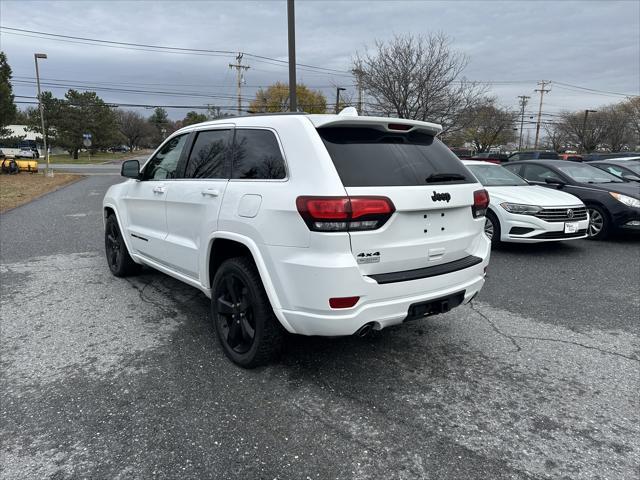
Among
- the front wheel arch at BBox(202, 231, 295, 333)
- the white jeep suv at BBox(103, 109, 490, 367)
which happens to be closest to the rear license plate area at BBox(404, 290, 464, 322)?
the white jeep suv at BBox(103, 109, 490, 367)

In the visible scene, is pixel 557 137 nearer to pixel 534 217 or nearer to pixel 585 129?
pixel 585 129

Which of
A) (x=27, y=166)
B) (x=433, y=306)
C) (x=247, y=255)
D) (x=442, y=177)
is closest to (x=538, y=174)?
(x=442, y=177)

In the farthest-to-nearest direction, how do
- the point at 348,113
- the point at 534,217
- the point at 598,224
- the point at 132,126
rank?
the point at 132,126, the point at 598,224, the point at 534,217, the point at 348,113

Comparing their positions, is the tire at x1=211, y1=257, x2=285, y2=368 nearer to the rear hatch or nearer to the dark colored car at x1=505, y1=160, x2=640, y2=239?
the rear hatch

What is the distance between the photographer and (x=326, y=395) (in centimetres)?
299

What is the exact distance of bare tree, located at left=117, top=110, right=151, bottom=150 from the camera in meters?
83.1

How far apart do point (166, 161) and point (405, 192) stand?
8.66 feet

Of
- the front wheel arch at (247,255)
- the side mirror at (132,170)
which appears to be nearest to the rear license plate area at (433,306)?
the front wheel arch at (247,255)

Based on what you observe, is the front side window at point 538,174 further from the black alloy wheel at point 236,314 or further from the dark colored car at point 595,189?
the black alloy wheel at point 236,314

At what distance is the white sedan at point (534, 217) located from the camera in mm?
6727

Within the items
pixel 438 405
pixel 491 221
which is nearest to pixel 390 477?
pixel 438 405

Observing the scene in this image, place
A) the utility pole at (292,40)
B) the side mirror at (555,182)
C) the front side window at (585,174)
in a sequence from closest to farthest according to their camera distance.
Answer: the side mirror at (555,182)
the front side window at (585,174)
the utility pole at (292,40)

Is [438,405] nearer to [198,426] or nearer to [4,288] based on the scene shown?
[198,426]

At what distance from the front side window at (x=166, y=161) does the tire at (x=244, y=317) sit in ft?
4.57
